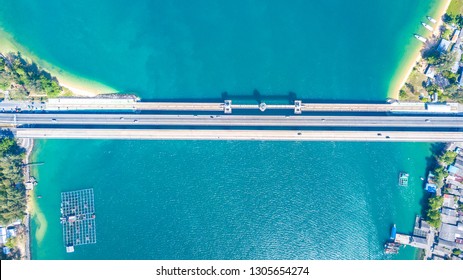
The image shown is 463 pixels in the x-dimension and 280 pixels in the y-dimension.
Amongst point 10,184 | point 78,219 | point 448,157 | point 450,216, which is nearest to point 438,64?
point 448,157


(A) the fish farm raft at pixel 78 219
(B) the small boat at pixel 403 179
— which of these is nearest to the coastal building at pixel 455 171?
(B) the small boat at pixel 403 179

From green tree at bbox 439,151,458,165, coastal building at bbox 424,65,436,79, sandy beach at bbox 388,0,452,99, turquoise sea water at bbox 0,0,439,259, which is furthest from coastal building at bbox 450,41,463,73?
green tree at bbox 439,151,458,165

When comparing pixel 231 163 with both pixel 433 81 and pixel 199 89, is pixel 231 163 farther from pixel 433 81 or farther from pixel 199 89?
pixel 433 81

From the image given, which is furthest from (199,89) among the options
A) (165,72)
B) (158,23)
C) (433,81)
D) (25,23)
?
(433,81)

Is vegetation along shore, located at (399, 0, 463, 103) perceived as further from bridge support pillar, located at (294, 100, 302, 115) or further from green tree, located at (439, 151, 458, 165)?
bridge support pillar, located at (294, 100, 302, 115)

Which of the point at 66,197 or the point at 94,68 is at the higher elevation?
the point at 94,68

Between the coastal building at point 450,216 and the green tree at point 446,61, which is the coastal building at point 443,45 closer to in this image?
the green tree at point 446,61
